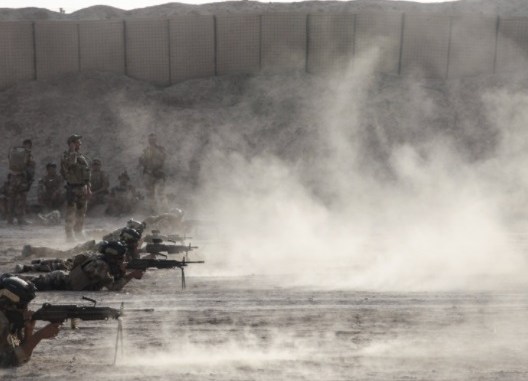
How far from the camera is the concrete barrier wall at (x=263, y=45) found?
29.3m

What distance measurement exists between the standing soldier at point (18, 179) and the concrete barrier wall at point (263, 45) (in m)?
12.0

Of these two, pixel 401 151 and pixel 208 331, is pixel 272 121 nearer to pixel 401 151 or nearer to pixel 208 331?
pixel 401 151

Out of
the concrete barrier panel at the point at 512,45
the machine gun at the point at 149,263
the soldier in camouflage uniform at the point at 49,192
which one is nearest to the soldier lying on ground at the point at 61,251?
the machine gun at the point at 149,263

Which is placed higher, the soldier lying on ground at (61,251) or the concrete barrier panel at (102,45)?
the concrete barrier panel at (102,45)

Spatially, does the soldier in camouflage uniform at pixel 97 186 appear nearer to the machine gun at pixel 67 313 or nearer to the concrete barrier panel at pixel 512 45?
the machine gun at pixel 67 313

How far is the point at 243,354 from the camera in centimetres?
766

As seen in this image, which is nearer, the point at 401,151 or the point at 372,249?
the point at 372,249

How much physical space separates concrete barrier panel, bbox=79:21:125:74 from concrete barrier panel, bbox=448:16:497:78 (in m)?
13.9

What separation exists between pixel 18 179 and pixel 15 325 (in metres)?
13.0

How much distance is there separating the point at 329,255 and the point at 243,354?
6.77 metres

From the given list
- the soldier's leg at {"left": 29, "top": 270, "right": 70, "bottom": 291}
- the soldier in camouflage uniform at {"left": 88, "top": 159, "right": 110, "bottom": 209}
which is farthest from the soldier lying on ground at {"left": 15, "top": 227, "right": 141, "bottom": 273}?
the soldier in camouflage uniform at {"left": 88, "top": 159, "right": 110, "bottom": 209}

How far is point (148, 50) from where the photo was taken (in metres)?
30.0

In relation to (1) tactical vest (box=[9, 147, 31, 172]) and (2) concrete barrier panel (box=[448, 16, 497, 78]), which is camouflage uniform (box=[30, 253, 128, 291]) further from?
(2) concrete barrier panel (box=[448, 16, 497, 78])

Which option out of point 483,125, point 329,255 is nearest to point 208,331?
point 329,255
